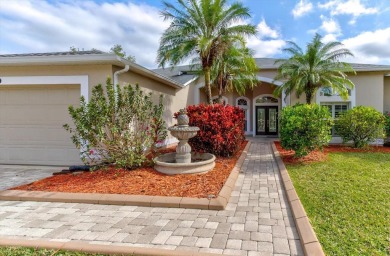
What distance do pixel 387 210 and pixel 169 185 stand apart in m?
4.18

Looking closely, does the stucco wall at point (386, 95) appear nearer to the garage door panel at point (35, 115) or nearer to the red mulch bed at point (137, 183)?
the red mulch bed at point (137, 183)

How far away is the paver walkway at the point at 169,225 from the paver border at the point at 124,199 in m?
0.12

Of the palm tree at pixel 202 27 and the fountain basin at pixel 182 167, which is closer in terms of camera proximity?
the fountain basin at pixel 182 167

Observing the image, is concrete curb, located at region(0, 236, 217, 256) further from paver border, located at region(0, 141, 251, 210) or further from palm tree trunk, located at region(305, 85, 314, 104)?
palm tree trunk, located at region(305, 85, 314, 104)

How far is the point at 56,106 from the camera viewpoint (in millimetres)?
8180

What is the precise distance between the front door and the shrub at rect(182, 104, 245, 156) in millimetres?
11361

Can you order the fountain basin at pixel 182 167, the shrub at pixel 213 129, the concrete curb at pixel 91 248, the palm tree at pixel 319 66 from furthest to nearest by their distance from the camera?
the palm tree at pixel 319 66 < the shrub at pixel 213 129 < the fountain basin at pixel 182 167 < the concrete curb at pixel 91 248

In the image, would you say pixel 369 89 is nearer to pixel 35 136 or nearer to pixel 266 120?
pixel 266 120

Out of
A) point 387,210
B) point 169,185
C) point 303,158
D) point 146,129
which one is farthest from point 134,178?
point 303,158

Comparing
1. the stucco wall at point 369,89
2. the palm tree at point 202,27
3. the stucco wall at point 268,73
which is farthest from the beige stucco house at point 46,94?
the stucco wall at point 369,89

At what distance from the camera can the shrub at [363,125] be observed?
11.3 m

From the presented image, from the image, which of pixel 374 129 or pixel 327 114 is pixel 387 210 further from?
pixel 374 129

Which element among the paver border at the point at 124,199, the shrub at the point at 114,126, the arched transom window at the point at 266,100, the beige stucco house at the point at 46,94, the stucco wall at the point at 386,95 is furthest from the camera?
the arched transom window at the point at 266,100

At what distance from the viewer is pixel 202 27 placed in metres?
10.1
